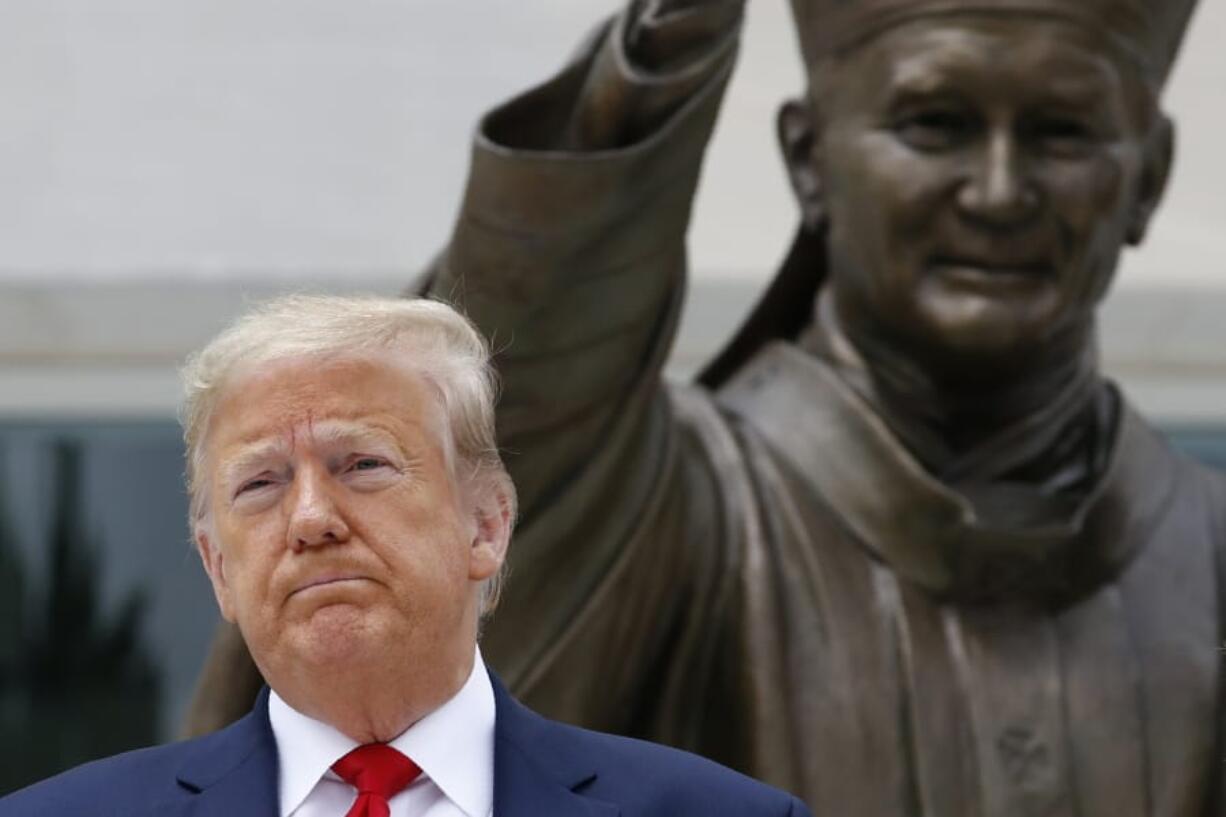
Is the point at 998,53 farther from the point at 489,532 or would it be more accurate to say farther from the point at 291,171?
the point at 291,171

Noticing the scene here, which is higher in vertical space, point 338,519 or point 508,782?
point 338,519

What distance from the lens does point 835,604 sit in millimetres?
4109

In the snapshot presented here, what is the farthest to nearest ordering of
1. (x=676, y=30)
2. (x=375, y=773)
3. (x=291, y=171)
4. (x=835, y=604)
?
1. (x=291, y=171)
2. (x=835, y=604)
3. (x=676, y=30)
4. (x=375, y=773)

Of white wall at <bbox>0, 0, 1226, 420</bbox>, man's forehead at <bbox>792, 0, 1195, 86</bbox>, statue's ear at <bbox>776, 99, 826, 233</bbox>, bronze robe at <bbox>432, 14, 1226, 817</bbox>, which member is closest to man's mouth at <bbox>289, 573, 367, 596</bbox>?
bronze robe at <bbox>432, 14, 1226, 817</bbox>

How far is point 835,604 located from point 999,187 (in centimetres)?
52

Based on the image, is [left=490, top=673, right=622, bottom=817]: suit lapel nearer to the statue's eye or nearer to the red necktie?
the red necktie

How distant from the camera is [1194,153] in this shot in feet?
25.3

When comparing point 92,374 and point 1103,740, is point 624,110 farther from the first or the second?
point 92,374

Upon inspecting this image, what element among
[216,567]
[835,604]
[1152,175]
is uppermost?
[216,567]

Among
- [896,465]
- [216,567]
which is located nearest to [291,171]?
[896,465]

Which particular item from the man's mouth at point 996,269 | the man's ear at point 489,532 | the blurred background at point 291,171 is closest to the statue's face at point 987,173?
the man's mouth at point 996,269

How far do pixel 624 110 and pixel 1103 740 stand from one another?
92cm

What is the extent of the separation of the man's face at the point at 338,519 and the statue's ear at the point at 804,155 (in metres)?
1.91

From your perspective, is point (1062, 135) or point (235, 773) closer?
point (235, 773)
